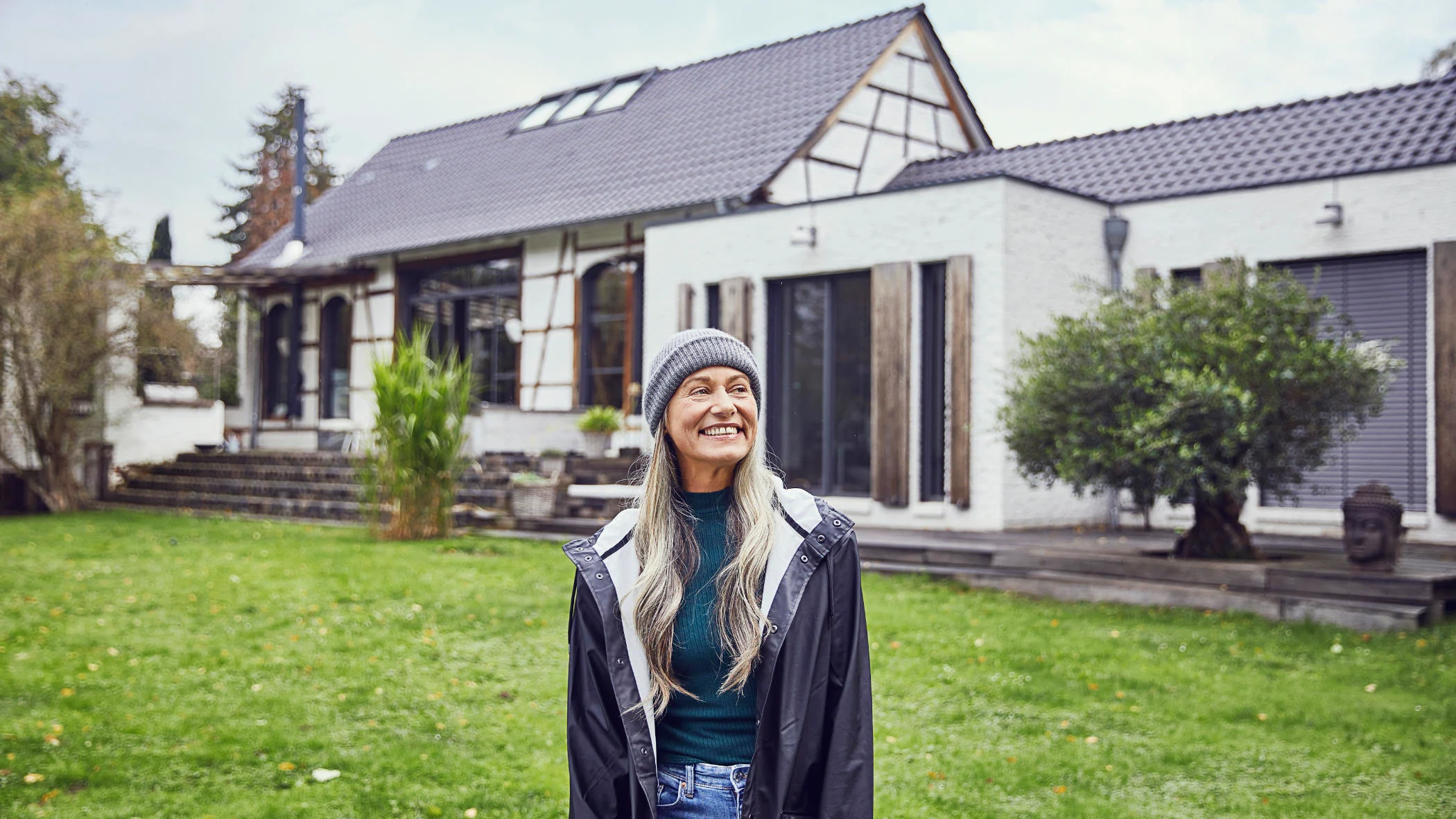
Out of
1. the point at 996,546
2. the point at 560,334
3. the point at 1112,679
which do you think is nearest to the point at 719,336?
the point at 1112,679

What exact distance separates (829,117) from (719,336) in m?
12.8

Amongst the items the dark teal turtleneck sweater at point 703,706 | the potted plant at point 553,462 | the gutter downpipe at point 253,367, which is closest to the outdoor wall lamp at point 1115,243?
the potted plant at point 553,462

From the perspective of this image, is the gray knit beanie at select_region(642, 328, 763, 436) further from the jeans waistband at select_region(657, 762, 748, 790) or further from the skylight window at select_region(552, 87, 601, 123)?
the skylight window at select_region(552, 87, 601, 123)

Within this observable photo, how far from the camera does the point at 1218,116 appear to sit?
1284 cm

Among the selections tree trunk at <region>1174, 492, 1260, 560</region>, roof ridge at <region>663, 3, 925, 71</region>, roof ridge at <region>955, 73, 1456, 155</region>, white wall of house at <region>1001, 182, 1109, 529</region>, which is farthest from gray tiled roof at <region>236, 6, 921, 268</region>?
tree trunk at <region>1174, 492, 1260, 560</region>

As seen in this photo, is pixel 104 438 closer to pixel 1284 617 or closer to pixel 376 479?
pixel 376 479

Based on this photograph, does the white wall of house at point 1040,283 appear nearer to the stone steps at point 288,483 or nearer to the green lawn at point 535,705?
the green lawn at point 535,705

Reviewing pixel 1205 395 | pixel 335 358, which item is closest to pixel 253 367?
pixel 335 358

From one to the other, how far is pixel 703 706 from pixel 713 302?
1139cm

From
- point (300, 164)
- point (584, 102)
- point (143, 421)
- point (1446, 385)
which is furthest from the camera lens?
point (584, 102)

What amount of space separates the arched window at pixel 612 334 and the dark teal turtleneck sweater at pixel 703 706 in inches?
519

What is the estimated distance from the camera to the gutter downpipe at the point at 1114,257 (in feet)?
38.3

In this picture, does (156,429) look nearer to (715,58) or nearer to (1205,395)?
(715,58)

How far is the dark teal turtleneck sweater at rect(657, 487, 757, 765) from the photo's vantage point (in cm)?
204
